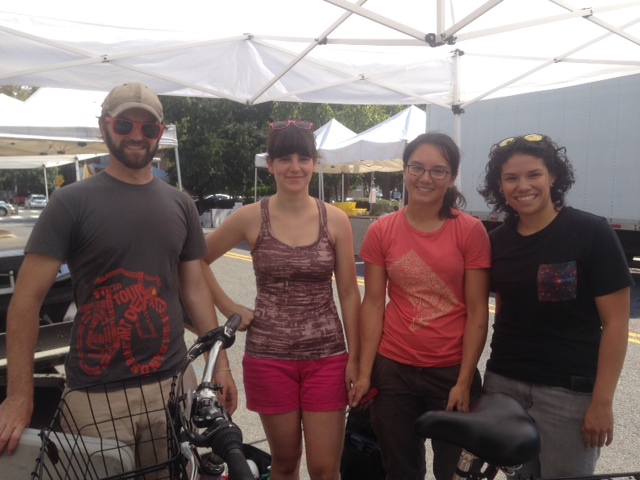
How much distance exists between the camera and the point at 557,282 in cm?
207

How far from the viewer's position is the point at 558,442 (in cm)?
212

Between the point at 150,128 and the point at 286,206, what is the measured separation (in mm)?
709

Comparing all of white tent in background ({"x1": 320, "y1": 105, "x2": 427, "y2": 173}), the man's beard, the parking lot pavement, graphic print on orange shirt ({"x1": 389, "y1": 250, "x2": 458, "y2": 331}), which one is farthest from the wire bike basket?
white tent in background ({"x1": 320, "y1": 105, "x2": 427, "y2": 173})

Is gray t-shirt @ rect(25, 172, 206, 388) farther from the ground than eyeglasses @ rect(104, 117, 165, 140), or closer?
closer

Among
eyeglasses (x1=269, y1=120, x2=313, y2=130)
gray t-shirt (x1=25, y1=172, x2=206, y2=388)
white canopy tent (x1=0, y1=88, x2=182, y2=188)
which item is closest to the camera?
gray t-shirt (x1=25, y1=172, x2=206, y2=388)

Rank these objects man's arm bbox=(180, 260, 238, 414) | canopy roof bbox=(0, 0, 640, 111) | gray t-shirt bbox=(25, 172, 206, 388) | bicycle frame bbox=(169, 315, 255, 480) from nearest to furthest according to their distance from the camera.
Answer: bicycle frame bbox=(169, 315, 255, 480), gray t-shirt bbox=(25, 172, 206, 388), man's arm bbox=(180, 260, 238, 414), canopy roof bbox=(0, 0, 640, 111)

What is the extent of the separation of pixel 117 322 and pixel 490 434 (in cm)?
129

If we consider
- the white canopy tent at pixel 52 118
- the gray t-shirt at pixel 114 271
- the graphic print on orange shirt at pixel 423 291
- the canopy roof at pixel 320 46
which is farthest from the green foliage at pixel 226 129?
the gray t-shirt at pixel 114 271

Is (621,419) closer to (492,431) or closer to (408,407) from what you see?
(408,407)

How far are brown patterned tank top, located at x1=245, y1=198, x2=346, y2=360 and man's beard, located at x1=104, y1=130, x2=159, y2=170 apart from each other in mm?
629

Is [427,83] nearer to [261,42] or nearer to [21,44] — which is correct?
[261,42]

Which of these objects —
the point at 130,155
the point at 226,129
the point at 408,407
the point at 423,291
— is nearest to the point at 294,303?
the point at 423,291

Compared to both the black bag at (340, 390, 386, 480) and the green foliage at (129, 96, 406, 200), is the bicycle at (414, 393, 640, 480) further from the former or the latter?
the green foliage at (129, 96, 406, 200)

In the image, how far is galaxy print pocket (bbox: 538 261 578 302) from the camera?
205 cm
